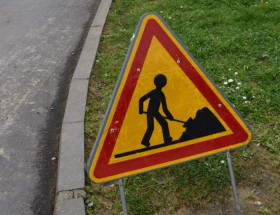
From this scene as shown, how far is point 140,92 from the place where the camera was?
242 cm

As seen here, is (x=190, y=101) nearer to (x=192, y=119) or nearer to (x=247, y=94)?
(x=192, y=119)

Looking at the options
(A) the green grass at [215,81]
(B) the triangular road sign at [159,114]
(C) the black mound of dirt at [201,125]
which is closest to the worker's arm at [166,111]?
(B) the triangular road sign at [159,114]

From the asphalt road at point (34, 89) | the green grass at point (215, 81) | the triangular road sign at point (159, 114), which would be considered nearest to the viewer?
the triangular road sign at point (159, 114)

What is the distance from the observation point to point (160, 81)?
7.98 ft

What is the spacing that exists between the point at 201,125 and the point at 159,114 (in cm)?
28

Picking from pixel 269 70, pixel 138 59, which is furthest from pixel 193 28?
pixel 138 59

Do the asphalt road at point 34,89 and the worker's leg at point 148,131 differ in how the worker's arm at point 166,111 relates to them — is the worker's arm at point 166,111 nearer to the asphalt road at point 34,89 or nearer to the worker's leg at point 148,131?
the worker's leg at point 148,131

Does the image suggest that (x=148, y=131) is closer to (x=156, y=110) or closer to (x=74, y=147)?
(x=156, y=110)

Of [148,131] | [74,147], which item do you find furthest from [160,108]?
[74,147]

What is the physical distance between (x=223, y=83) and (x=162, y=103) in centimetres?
208

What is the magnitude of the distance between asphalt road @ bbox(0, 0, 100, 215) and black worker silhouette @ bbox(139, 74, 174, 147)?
4.37 feet

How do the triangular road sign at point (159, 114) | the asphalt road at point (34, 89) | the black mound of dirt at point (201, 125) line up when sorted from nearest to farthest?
the triangular road sign at point (159, 114) → the black mound of dirt at point (201, 125) → the asphalt road at point (34, 89)

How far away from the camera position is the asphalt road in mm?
3607

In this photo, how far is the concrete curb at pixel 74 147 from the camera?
323cm
